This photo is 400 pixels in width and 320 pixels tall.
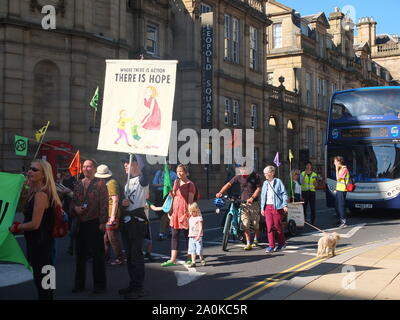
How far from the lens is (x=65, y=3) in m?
21.1

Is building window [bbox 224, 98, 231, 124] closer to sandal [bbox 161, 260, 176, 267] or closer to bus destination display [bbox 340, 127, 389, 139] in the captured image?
bus destination display [bbox 340, 127, 389, 139]

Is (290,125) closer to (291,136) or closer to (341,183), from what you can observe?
(291,136)

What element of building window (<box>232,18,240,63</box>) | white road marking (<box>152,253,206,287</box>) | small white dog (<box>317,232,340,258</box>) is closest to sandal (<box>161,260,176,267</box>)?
white road marking (<box>152,253,206,287</box>)

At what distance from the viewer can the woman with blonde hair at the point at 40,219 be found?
17.6ft

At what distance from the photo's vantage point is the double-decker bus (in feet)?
54.7

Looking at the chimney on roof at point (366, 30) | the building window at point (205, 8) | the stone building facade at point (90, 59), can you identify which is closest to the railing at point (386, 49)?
the chimney on roof at point (366, 30)

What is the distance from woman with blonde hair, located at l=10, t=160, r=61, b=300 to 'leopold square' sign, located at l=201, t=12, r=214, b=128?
22.6 m

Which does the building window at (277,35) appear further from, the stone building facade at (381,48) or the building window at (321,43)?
the stone building facade at (381,48)

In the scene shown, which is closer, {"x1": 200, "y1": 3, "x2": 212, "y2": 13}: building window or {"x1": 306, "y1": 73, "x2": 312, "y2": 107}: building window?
{"x1": 200, "y1": 3, "x2": 212, "y2": 13}: building window

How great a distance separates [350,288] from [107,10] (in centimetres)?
1920

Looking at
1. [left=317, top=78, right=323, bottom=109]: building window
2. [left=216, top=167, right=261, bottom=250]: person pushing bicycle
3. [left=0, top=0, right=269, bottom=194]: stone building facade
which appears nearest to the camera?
[left=216, top=167, right=261, bottom=250]: person pushing bicycle

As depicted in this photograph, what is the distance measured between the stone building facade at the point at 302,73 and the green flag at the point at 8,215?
32952 mm

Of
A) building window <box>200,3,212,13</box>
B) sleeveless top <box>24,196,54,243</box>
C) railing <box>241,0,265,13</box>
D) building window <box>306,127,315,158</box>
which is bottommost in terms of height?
sleeveless top <box>24,196,54,243</box>

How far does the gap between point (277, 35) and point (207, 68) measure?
1910 cm
